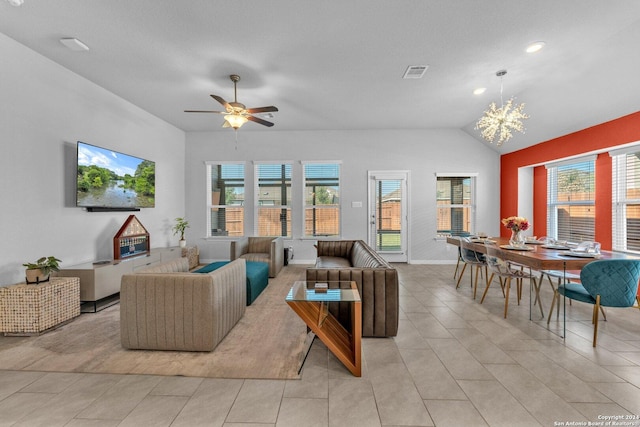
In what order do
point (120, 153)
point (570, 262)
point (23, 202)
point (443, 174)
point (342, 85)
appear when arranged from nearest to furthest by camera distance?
point (570, 262), point (23, 202), point (342, 85), point (120, 153), point (443, 174)

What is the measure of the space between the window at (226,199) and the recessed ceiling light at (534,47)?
5405 mm

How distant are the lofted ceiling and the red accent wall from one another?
0.59 feet

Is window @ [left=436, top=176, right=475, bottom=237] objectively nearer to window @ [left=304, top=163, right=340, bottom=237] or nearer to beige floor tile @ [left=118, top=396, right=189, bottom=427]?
window @ [left=304, top=163, right=340, bottom=237]

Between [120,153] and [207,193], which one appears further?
[207,193]

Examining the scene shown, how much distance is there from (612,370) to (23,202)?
5.95 meters

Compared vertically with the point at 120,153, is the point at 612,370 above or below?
below

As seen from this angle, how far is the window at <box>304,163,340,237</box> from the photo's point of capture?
621 cm

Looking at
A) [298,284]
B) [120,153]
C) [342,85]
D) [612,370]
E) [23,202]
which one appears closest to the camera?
[612,370]

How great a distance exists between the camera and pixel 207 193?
627 centimetres

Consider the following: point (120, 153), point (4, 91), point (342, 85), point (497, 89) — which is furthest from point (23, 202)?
point (497, 89)

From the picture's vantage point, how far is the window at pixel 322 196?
6207mm

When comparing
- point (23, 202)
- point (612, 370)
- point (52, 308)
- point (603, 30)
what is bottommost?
point (612, 370)

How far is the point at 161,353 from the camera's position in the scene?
7.78ft

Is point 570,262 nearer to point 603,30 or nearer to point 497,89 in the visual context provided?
point 603,30
